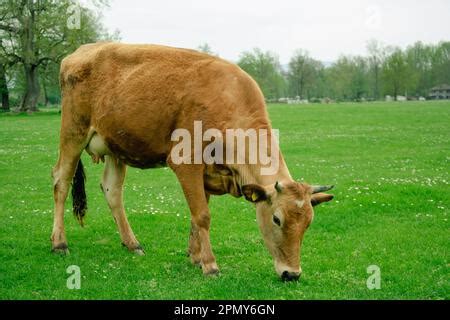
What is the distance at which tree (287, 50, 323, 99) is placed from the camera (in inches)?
5443

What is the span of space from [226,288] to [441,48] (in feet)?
509

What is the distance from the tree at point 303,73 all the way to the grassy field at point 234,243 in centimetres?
12220

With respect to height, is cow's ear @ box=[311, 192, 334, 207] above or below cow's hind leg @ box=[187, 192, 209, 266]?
above

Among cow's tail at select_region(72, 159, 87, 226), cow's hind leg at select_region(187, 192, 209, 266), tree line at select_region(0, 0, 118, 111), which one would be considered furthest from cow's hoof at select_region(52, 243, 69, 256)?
tree line at select_region(0, 0, 118, 111)

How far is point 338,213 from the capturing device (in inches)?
465

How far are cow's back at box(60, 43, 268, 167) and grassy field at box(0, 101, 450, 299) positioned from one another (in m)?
1.97

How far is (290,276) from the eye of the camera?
7164 mm

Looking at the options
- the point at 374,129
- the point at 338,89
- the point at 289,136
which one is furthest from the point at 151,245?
the point at 338,89

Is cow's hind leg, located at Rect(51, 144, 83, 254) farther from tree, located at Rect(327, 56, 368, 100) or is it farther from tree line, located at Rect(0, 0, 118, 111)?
tree, located at Rect(327, 56, 368, 100)

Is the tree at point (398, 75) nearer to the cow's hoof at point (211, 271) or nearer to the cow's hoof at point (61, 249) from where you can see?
the cow's hoof at point (61, 249)

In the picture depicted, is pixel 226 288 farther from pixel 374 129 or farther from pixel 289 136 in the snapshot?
pixel 374 129

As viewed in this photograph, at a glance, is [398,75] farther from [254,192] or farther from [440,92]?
[254,192]

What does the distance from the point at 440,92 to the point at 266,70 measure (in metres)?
55.9

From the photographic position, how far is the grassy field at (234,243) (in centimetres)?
718
